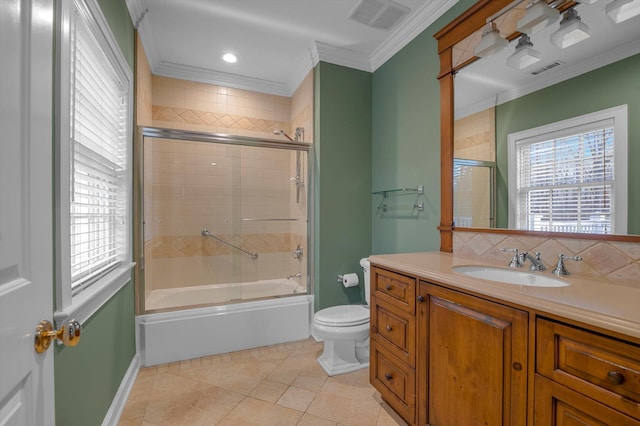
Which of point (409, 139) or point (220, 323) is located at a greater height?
point (409, 139)

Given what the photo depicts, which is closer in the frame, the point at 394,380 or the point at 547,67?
the point at 547,67

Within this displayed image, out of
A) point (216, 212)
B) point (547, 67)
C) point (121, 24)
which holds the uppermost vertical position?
point (121, 24)

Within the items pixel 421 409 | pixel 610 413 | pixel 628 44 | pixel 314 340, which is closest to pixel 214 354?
pixel 314 340

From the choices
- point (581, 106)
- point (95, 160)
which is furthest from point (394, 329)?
point (95, 160)

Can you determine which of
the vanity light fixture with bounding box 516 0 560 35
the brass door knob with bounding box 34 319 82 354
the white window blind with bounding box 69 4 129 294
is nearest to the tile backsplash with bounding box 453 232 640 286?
the vanity light fixture with bounding box 516 0 560 35

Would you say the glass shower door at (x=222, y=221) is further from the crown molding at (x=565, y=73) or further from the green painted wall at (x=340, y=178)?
the crown molding at (x=565, y=73)

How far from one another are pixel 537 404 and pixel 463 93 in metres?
1.67

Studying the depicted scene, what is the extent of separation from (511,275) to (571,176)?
53 centimetres

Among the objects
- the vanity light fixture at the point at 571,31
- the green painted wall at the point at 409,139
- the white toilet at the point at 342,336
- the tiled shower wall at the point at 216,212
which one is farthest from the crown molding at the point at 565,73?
the tiled shower wall at the point at 216,212

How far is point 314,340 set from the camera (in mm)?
2559

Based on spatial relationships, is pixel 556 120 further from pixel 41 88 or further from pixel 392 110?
pixel 41 88

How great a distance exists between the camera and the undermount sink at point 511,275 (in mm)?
1266

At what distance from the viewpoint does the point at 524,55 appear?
4.84ft

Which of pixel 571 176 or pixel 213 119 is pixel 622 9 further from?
pixel 213 119
